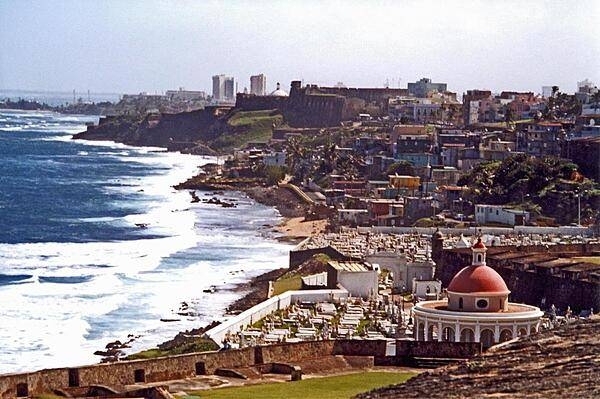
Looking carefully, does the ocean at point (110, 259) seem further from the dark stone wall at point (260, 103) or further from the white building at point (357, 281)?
the dark stone wall at point (260, 103)

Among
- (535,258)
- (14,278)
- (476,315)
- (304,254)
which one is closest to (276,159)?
(304,254)

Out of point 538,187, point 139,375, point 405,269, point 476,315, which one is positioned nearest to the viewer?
point 139,375

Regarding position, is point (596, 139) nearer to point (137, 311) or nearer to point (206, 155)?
point (137, 311)

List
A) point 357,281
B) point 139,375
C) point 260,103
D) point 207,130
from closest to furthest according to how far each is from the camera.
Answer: point 139,375 → point 357,281 → point 207,130 → point 260,103

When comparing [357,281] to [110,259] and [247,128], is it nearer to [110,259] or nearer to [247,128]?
[110,259]

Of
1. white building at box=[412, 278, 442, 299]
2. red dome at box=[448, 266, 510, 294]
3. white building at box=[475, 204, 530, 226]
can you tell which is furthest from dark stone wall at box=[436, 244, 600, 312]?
white building at box=[475, 204, 530, 226]
